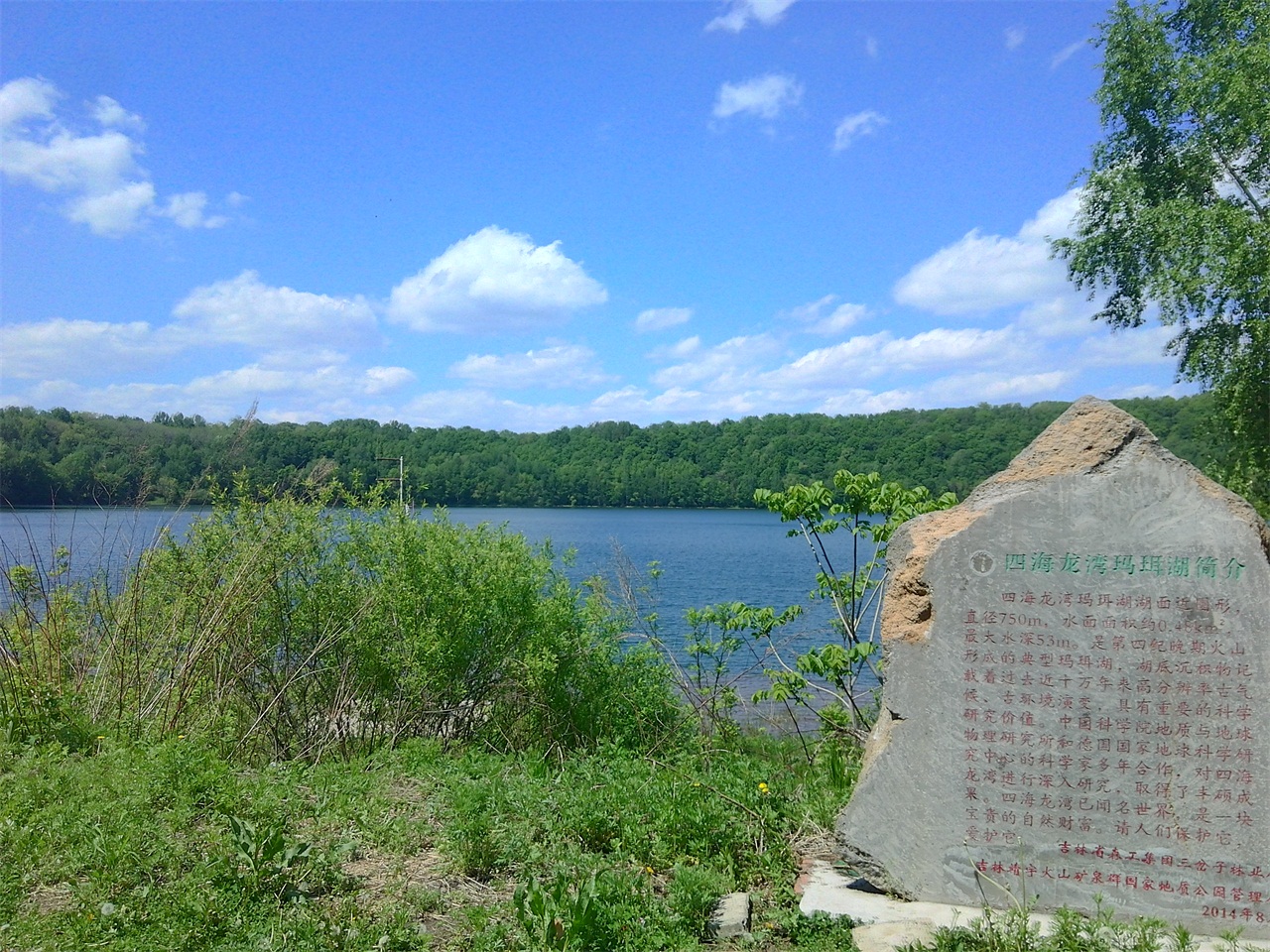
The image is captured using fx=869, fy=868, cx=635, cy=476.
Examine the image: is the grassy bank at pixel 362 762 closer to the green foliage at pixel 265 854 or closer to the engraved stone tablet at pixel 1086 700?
the green foliage at pixel 265 854

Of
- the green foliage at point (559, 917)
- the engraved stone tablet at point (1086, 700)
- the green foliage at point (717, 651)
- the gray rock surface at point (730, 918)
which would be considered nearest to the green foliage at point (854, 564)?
the green foliage at point (717, 651)

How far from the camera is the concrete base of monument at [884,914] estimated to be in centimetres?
338

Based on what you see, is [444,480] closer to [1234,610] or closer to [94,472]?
[94,472]

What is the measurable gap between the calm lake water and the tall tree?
6909 millimetres

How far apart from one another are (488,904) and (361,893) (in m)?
0.53

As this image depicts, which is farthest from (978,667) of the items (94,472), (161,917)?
(94,472)

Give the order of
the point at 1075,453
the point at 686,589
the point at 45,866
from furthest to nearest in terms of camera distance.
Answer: the point at 686,589
the point at 1075,453
the point at 45,866

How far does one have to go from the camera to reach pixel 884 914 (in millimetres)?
3590

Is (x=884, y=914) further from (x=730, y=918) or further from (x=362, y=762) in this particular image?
(x=362, y=762)

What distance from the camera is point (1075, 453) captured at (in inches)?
149

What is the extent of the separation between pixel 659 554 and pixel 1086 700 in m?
18.2

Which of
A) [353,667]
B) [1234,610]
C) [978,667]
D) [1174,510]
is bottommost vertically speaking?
[353,667]

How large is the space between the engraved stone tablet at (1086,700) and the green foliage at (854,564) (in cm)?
200

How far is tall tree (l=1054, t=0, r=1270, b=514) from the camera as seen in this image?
480 inches
